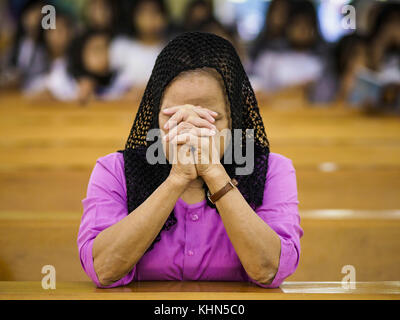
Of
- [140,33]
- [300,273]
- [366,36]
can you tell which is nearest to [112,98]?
[140,33]

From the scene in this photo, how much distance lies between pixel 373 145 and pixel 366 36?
1150 millimetres

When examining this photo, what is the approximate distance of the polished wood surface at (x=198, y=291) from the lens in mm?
868

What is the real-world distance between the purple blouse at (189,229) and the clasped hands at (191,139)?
0.44 feet

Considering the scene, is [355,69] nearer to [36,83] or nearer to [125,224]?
[36,83]

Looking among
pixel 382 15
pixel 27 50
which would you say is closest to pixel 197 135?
pixel 27 50

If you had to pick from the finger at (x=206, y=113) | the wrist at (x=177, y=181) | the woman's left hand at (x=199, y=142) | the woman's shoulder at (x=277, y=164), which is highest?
the finger at (x=206, y=113)

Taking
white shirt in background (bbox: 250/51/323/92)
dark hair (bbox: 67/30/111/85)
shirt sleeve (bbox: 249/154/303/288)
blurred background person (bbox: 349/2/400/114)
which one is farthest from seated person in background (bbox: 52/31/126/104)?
shirt sleeve (bbox: 249/154/303/288)

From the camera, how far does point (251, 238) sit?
3.13ft

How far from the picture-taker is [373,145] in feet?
9.00

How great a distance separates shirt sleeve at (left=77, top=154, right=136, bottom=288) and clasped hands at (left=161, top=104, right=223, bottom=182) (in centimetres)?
16

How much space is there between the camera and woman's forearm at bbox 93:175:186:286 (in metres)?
0.95

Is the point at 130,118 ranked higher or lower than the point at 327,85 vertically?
lower

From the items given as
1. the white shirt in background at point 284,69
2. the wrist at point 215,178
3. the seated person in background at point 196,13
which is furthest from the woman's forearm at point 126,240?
the seated person in background at point 196,13

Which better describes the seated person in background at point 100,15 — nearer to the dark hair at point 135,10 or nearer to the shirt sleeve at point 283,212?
the dark hair at point 135,10
